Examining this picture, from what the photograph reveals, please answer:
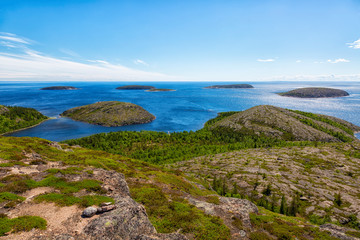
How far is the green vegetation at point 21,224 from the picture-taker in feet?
40.7

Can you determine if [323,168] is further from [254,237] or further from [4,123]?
[4,123]

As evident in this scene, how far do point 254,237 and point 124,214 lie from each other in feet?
45.5

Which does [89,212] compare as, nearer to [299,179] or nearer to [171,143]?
[299,179]

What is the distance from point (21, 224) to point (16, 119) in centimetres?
17223

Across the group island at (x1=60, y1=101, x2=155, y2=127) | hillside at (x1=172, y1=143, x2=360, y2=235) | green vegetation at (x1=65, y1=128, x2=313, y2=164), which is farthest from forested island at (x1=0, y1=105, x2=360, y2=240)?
island at (x1=60, y1=101, x2=155, y2=127)

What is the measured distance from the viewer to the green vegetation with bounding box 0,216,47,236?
12.4 meters

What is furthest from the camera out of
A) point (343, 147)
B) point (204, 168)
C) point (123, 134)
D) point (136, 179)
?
point (123, 134)

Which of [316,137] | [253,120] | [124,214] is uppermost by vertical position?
[124,214]

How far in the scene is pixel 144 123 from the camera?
15650cm

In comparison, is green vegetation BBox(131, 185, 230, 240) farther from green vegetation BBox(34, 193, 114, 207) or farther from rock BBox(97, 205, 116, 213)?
green vegetation BBox(34, 193, 114, 207)

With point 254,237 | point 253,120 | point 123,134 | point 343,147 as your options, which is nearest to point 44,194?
point 254,237

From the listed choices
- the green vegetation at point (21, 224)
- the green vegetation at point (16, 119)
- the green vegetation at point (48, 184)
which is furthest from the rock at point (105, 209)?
the green vegetation at point (16, 119)

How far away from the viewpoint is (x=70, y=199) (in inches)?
679

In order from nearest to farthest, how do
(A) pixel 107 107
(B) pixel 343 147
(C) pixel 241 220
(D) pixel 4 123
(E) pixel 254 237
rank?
(E) pixel 254 237 < (C) pixel 241 220 < (B) pixel 343 147 < (D) pixel 4 123 < (A) pixel 107 107
